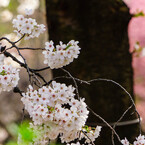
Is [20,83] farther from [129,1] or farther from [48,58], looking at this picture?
[48,58]

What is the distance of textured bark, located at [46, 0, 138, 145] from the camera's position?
6.49ft

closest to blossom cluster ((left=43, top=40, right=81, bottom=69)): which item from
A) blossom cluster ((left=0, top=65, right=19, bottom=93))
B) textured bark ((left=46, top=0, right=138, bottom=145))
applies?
blossom cluster ((left=0, top=65, right=19, bottom=93))

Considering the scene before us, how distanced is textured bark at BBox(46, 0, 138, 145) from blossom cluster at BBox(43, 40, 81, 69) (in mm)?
710

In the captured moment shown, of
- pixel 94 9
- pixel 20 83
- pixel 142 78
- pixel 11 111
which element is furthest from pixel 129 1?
pixel 11 111

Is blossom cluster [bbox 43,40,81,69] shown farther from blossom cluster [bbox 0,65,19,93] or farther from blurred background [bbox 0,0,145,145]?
blurred background [bbox 0,0,145,145]

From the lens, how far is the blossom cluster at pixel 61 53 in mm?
1229

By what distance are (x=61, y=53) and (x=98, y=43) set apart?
0.78 meters

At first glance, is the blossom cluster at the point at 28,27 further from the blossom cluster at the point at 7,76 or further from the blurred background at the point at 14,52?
the blurred background at the point at 14,52

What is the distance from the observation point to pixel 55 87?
1141 millimetres

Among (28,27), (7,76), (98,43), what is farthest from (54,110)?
(98,43)

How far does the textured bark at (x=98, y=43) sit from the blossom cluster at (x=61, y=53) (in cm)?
71

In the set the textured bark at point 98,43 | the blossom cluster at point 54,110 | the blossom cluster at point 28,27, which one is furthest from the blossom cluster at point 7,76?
the textured bark at point 98,43

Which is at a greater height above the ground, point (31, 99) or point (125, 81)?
point (125, 81)

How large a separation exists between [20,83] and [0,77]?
6.13 metres
